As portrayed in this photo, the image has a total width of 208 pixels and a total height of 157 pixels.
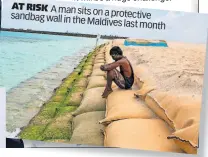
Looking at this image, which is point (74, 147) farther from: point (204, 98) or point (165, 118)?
point (204, 98)

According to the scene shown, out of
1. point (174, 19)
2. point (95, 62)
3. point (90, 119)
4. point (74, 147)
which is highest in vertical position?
point (174, 19)

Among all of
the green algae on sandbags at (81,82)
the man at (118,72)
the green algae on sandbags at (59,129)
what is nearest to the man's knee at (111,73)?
the man at (118,72)

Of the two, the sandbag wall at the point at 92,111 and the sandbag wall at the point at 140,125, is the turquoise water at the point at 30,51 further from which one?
the sandbag wall at the point at 140,125

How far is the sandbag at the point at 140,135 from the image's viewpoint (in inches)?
57.6

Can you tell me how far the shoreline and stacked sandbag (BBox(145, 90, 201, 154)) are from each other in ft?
1.13

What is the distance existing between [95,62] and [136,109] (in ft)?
0.78

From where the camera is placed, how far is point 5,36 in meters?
1.52

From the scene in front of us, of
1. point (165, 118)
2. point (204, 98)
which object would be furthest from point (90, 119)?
point (204, 98)

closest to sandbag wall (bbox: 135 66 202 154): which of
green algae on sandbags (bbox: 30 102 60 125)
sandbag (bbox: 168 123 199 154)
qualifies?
sandbag (bbox: 168 123 199 154)

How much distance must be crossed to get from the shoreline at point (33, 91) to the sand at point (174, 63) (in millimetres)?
200

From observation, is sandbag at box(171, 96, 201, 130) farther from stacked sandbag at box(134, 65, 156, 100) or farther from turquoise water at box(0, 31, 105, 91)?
turquoise water at box(0, 31, 105, 91)

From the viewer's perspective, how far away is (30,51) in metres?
1.53

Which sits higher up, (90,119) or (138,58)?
(138,58)

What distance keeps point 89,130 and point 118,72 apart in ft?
0.80
